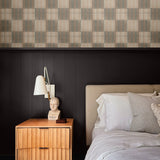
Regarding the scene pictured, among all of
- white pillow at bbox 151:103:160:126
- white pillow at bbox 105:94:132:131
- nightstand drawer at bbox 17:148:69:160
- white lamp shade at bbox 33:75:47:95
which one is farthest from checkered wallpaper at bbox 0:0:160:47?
nightstand drawer at bbox 17:148:69:160

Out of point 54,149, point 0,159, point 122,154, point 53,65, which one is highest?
point 53,65

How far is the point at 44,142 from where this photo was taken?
6.76 ft

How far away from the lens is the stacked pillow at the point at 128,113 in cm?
182

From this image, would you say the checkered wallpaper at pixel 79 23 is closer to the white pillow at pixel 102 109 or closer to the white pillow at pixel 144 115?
the white pillow at pixel 102 109

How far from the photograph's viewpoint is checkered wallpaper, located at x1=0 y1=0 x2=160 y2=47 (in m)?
2.57

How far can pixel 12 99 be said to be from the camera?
8.33ft

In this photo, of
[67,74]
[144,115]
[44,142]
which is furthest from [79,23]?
[44,142]

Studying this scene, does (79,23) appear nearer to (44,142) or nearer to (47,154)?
(44,142)

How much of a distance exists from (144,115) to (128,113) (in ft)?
0.73

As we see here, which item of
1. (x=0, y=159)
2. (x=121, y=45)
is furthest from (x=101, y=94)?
(x=0, y=159)

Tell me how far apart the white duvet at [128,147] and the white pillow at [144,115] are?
0.26 feet

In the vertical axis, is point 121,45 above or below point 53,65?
above

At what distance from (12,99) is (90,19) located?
1.54 meters

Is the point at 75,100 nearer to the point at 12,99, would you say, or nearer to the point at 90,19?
the point at 12,99
